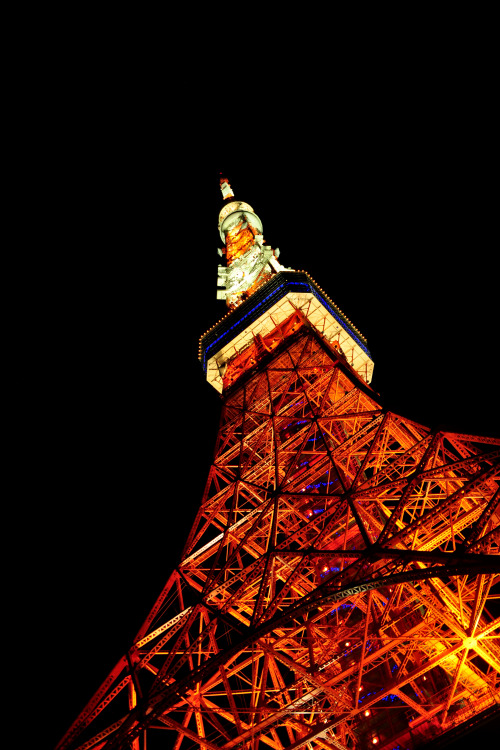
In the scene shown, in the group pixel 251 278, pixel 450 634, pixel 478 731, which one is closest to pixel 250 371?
pixel 251 278

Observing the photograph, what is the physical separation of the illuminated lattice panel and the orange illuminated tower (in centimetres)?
65

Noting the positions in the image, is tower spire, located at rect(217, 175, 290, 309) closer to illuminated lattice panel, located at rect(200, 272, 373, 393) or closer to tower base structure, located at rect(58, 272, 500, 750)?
illuminated lattice panel, located at rect(200, 272, 373, 393)

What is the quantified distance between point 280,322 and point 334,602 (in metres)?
16.5

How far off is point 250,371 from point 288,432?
9.64 feet

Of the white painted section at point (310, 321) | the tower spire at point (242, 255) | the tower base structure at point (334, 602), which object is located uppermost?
the tower spire at point (242, 255)

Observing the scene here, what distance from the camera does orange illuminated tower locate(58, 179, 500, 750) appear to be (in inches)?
375

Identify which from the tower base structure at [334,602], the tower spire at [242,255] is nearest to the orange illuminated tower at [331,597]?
the tower base structure at [334,602]

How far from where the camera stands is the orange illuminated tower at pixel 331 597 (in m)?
9.52

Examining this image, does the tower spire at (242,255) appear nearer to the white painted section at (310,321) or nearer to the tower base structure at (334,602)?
the white painted section at (310,321)

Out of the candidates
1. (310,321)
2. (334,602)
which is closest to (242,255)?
(310,321)

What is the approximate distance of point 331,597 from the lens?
27.8 feet

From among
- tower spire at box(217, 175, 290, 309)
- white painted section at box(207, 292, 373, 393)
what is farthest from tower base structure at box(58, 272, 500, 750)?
tower spire at box(217, 175, 290, 309)

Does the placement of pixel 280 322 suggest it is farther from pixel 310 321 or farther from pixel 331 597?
pixel 331 597

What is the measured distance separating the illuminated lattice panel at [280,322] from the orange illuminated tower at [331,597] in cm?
65
